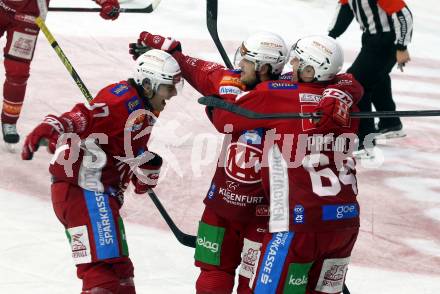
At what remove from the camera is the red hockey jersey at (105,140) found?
13.0ft

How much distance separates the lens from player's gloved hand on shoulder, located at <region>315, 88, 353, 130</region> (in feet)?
11.7

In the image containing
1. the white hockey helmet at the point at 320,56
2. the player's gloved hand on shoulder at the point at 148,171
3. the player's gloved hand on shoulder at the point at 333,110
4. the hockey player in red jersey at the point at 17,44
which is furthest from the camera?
the hockey player in red jersey at the point at 17,44

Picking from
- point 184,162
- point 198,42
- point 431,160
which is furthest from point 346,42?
point 184,162

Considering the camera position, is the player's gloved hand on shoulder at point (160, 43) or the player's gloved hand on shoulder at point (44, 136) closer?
the player's gloved hand on shoulder at point (44, 136)

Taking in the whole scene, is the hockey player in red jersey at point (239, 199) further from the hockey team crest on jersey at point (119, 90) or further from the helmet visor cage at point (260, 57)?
the hockey team crest on jersey at point (119, 90)

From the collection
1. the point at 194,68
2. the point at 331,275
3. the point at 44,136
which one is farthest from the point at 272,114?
the point at 44,136

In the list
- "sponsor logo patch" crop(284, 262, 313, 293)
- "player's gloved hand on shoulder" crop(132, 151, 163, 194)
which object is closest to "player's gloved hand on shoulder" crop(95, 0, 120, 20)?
"player's gloved hand on shoulder" crop(132, 151, 163, 194)

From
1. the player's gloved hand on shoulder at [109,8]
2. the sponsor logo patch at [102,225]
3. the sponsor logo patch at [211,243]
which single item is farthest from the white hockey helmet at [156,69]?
the player's gloved hand on shoulder at [109,8]

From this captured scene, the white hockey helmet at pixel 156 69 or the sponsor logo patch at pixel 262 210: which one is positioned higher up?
the white hockey helmet at pixel 156 69

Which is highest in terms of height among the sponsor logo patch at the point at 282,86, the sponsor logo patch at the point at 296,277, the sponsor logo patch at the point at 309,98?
the sponsor logo patch at the point at 282,86

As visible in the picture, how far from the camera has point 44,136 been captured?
3678 millimetres

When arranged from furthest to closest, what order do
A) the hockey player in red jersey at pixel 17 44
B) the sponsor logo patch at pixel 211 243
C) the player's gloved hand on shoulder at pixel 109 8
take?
the player's gloved hand on shoulder at pixel 109 8, the hockey player in red jersey at pixel 17 44, the sponsor logo patch at pixel 211 243

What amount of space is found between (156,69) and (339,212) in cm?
104

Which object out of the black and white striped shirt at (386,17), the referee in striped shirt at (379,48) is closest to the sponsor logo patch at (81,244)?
the referee in striped shirt at (379,48)
